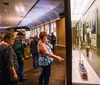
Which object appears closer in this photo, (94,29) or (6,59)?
(94,29)

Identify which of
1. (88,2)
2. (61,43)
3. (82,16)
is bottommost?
(61,43)

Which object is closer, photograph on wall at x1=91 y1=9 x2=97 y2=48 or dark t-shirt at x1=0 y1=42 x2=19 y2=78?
photograph on wall at x1=91 y1=9 x2=97 y2=48

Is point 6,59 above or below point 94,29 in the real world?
below

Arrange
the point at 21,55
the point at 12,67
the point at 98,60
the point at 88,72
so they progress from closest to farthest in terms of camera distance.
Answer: the point at 98,60 → the point at 88,72 → the point at 12,67 → the point at 21,55

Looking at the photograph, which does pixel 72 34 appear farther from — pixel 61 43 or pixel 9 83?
pixel 61 43

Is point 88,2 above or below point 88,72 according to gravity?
above

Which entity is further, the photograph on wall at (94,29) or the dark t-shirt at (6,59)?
the dark t-shirt at (6,59)

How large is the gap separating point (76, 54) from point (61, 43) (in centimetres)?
1416

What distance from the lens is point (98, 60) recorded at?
2.32m

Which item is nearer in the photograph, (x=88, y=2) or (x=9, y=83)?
(x=88, y=2)

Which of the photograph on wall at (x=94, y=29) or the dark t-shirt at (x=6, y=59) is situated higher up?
the photograph on wall at (x=94, y=29)

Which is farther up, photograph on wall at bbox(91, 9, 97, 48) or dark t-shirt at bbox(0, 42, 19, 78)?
photograph on wall at bbox(91, 9, 97, 48)

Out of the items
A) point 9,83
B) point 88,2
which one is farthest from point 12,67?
point 88,2

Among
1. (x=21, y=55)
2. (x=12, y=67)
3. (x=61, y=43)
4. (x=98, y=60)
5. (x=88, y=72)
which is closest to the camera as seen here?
(x=98, y=60)
